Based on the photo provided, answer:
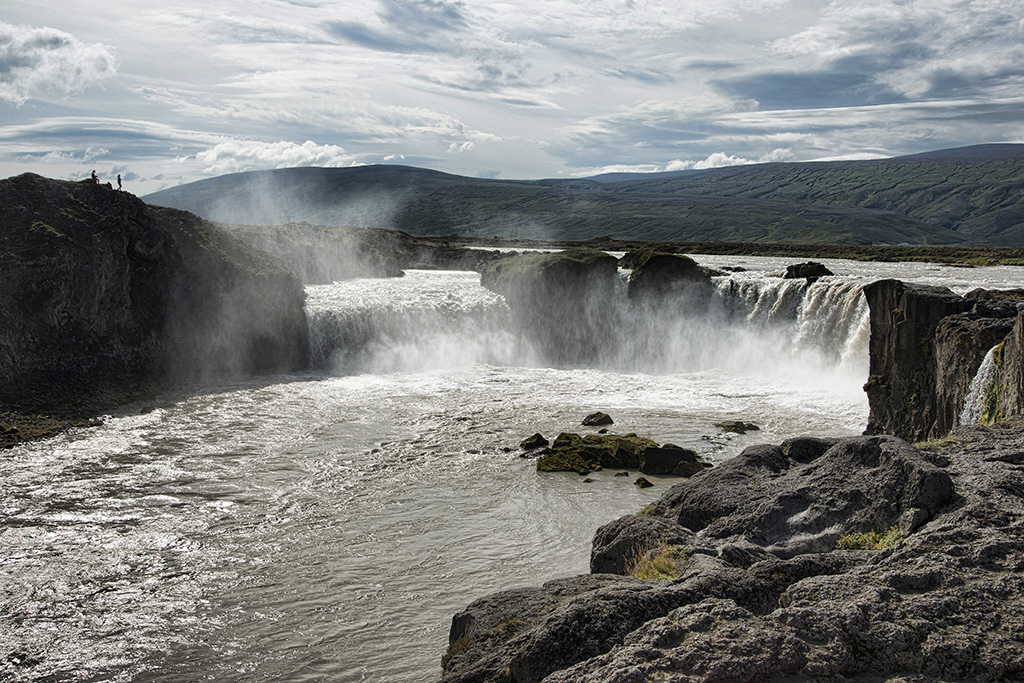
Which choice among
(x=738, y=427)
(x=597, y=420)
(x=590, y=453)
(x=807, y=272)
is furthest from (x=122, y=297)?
(x=807, y=272)

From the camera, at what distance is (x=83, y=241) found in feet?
102

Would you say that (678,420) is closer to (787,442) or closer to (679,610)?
(787,442)

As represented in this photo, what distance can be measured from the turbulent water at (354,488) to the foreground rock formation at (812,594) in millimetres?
4514

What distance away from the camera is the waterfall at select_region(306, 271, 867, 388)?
35094 mm

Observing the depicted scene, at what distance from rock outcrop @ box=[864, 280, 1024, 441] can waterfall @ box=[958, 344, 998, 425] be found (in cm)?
72

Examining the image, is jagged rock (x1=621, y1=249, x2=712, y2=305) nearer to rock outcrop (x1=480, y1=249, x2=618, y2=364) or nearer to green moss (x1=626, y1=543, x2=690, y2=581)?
rock outcrop (x1=480, y1=249, x2=618, y2=364)

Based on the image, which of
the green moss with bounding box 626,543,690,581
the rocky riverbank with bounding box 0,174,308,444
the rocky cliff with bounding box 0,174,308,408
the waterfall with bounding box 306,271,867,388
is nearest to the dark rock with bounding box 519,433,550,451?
the green moss with bounding box 626,543,690,581

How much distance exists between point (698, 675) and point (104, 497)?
18585 mm

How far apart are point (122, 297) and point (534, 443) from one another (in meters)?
21.9

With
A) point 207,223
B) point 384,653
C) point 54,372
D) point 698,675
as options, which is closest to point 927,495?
point 698,675

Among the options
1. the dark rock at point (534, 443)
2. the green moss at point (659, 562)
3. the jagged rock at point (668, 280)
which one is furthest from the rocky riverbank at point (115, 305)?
the green moss at point (659, 562)

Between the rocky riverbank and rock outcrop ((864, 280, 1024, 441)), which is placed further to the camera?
the rocky riverbank

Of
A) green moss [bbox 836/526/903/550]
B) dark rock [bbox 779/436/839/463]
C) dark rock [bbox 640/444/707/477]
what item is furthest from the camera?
dark rock [bbox 640/444/707/477]

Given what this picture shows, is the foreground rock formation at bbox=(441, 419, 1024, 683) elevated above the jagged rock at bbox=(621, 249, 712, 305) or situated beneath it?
situated beneath
